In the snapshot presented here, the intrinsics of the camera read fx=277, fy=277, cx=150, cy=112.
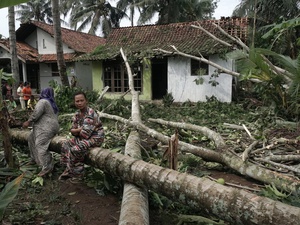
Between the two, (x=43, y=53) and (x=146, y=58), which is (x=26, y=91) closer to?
(x=146, y=58)

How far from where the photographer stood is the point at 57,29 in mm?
11461

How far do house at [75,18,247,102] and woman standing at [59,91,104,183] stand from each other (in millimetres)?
Result: 7923

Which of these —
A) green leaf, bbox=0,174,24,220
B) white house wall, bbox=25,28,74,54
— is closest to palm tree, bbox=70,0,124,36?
white house wall, bbox=25,28,74,54

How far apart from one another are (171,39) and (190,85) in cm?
276

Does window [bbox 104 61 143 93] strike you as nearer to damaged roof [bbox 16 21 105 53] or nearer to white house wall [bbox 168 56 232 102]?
white house wall [bbox 168 56 232 102]

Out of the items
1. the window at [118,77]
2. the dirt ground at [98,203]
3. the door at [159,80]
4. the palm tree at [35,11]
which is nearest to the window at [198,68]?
the window at [118,77]

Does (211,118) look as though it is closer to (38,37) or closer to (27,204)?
(27,204)

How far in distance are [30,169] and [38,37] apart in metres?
16.7

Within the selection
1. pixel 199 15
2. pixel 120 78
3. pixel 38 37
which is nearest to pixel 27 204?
pixel 120 78

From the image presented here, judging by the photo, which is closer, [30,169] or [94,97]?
[30,169]

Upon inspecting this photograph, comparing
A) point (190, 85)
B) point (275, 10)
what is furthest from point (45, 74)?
point (275, 10)

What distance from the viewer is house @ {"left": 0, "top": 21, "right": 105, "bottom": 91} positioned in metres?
18.0

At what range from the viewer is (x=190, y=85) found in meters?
13.3

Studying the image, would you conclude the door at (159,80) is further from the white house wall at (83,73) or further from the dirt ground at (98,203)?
the dirt ground at (98,203)
